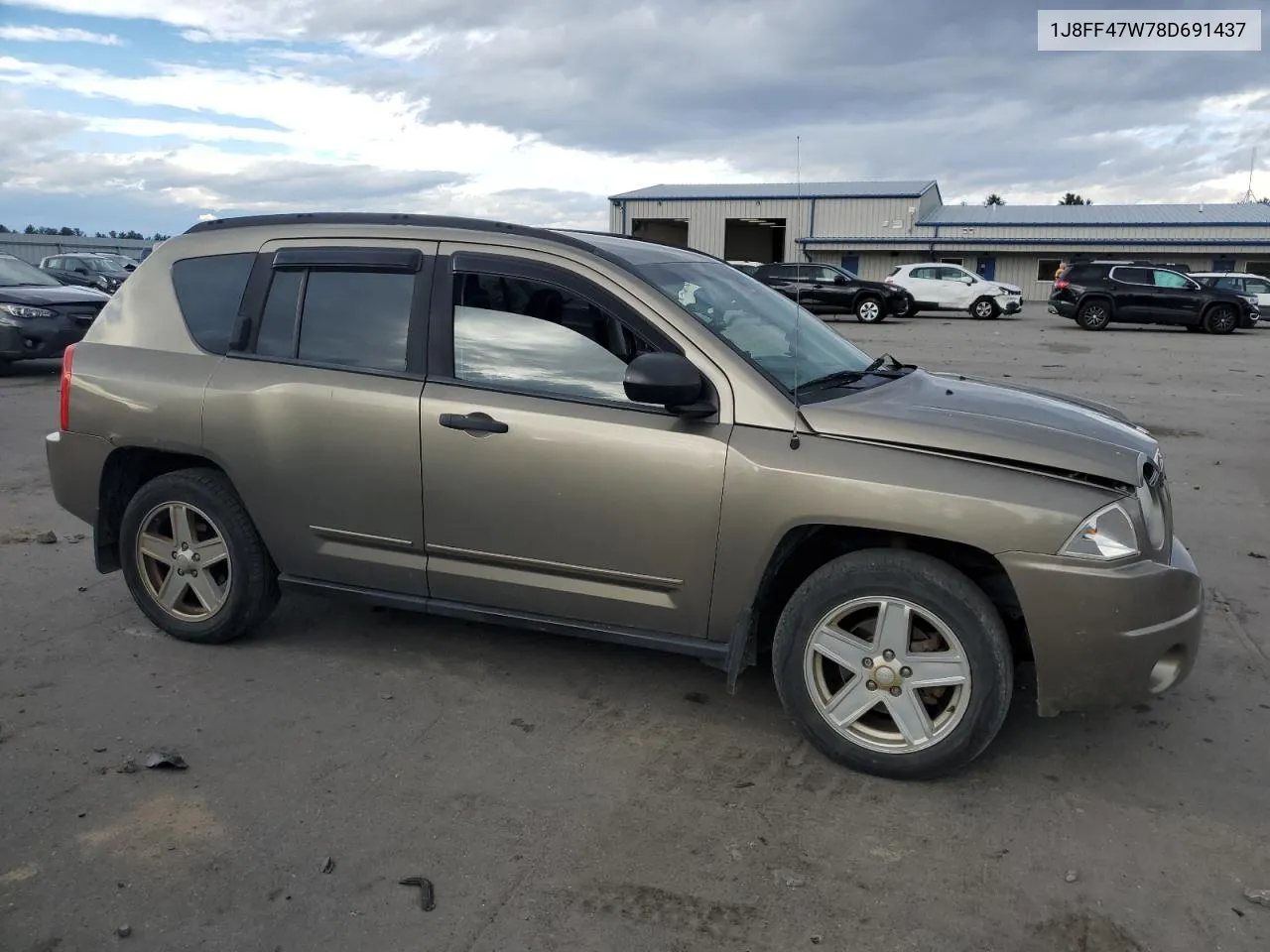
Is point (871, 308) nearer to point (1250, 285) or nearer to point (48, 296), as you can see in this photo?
point (1250, 285)

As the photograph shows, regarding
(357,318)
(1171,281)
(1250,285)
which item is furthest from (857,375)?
(1250,285)

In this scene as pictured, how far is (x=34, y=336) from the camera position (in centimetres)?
1368

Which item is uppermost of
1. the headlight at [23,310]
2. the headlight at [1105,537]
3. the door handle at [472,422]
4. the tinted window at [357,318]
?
the tinted window at [357,318]

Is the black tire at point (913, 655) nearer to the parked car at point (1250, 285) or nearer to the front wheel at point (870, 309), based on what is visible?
the front wheel at point (870, 309)

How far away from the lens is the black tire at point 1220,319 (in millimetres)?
25844

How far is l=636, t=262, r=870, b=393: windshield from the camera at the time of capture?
399cm

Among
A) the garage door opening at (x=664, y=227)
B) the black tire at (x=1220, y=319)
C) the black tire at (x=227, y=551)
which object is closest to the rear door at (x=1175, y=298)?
the black tire at (x=1220, y=319)

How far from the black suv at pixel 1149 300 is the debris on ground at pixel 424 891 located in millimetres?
27149

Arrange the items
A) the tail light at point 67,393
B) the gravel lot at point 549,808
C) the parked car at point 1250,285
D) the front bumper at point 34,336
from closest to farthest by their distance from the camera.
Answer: the gravel lot at point 549,808 < the tail light at point 67,393 < the front bumper at point 34,336 < the parked car at point 1250,285

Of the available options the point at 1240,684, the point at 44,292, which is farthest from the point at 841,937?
the point at 44,292

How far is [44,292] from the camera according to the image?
1408 centimetres

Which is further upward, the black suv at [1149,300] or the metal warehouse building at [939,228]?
the metal warehouse building at [939,228]

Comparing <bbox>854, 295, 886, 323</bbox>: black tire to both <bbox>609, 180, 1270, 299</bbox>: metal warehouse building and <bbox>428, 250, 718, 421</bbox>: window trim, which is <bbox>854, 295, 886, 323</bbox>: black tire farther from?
<bbox>428, 250, 718, 421</bbox>: window trim

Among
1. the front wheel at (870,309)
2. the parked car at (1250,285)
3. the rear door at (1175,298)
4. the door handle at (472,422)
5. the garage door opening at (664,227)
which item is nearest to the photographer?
the door handle at (472,422)
